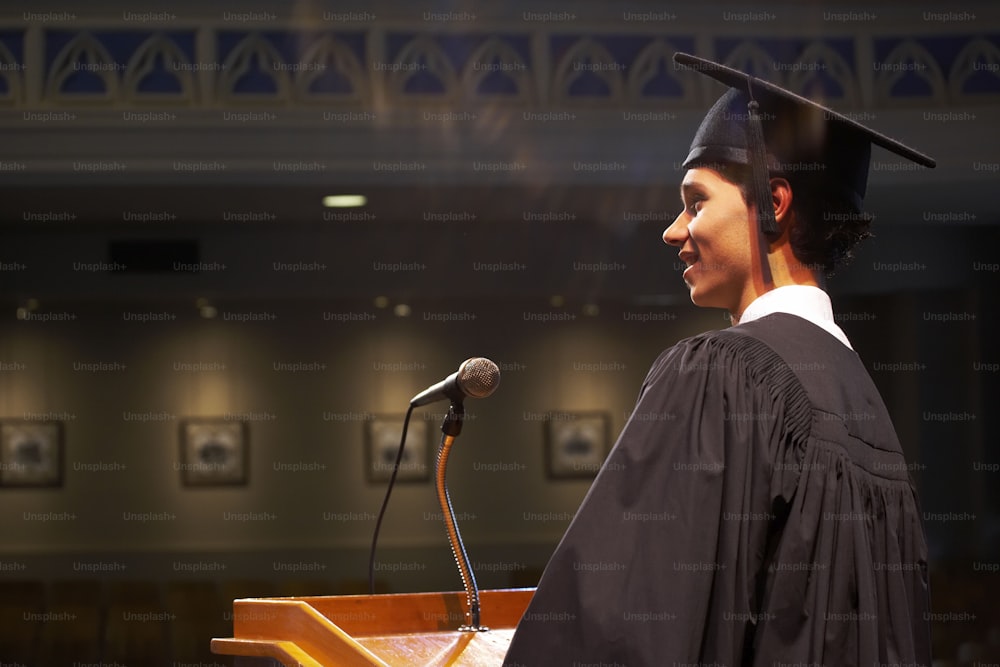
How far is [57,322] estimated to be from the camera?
33.2ft

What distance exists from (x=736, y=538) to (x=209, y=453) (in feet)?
29.9

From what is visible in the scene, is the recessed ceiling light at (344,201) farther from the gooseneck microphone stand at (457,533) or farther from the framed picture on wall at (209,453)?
the gooseneck microphone stand at (457,533)

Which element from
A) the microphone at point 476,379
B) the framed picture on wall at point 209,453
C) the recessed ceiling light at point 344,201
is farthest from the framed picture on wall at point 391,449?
the microphone at point 476,379

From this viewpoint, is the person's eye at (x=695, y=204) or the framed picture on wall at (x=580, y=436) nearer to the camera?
the person's eye at (x=695, y=204)

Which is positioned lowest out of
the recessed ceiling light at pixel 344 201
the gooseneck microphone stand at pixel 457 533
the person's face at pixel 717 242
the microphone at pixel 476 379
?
the gooseneck microphone stand at pixel 457 533

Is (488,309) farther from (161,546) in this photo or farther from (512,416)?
(161,546)

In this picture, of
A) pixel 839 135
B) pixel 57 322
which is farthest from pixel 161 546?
pixel 839 135

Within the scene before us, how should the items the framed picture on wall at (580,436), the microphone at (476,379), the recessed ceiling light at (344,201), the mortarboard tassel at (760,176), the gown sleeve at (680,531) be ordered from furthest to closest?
the framed picture on wall at (580,436), the recessed ceiling light at (344,201), the microphone at (476,379), the mortarboard tassel at (760,176), the gown sleeve at (680,531)

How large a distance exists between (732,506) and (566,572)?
239 mm

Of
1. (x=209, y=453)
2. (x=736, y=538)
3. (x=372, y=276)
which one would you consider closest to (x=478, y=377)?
(x=736, y=538)

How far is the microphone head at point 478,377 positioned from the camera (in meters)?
2.34

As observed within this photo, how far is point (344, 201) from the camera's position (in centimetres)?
898

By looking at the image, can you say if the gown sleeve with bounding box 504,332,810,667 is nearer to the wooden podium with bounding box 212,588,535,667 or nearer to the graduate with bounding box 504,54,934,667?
the graduate with bounding box 504,54,934,667

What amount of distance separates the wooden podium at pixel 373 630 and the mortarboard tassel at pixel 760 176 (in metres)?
0.88
